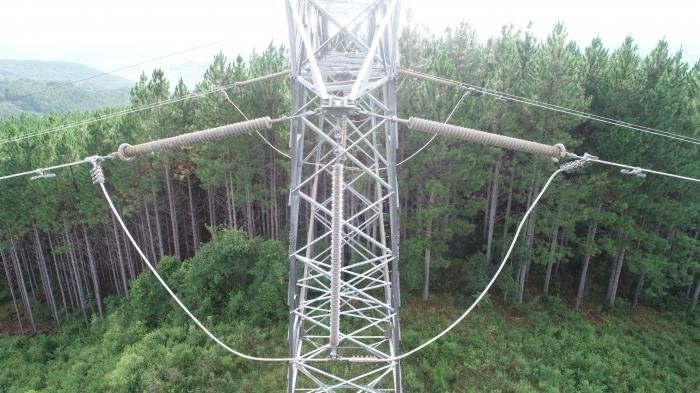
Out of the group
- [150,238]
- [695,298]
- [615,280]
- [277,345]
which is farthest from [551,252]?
[150,238]

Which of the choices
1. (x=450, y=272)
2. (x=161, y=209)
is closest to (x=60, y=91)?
(x=161, y=209)

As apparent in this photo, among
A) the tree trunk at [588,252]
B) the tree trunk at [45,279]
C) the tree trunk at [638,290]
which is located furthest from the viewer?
the tree trunk at [45,279]

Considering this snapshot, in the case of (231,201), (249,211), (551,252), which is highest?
(231,201)

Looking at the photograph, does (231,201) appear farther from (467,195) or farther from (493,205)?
(493,205)

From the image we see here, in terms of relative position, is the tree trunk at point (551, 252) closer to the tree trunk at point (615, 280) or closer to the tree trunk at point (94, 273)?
the tree trunk at point (615, 280)

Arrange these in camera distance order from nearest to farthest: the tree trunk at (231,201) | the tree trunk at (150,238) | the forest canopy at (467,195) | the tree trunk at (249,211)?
1. the forest canopy at (467,195)
2. the tree trunk at (249,211)
3. the tree trunk at (231,201)
4. the tree trunk at (150,238)

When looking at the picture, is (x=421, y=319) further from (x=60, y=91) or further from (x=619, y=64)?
(x=60, y=91)

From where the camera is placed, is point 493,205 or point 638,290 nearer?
point 493,205

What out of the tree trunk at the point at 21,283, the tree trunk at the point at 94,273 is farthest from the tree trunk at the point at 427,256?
the tree trunk at the point at 21,283

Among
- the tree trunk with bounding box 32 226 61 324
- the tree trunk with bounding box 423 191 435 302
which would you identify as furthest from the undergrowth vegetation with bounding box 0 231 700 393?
the tree trunk with bounding box 32 226 61 324

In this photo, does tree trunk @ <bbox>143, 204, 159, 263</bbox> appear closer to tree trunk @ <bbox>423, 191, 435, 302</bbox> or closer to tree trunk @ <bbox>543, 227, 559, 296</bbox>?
tree trunk @ <bbox>423, 191, 435, 302</bbox>

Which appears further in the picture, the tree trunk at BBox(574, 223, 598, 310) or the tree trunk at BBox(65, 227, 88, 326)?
the tree trunk at BBox(65, 227, 88, 326)

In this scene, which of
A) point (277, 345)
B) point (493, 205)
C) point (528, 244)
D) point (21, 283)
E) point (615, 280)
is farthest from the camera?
point (21, 283)
